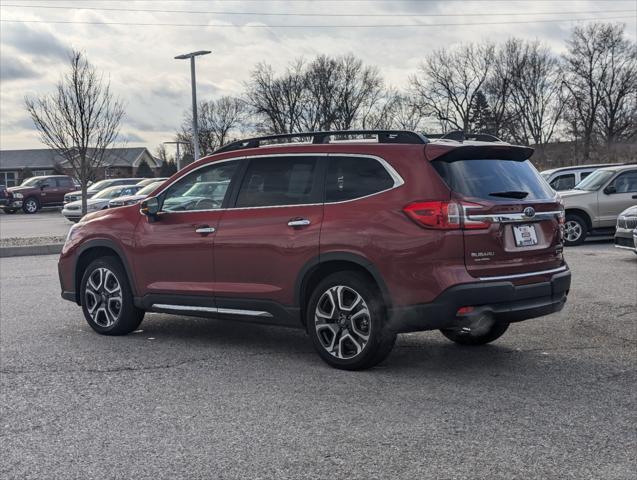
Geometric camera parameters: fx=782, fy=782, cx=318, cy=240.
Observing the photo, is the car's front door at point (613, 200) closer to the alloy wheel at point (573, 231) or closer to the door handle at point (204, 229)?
the alloy wheel at point (573, 231)

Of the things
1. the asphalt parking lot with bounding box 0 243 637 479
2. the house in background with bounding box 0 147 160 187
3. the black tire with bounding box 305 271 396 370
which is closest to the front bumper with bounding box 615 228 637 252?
the asphalt parking lot with bounding box 0 243 637 479

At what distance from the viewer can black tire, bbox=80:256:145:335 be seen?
729cm

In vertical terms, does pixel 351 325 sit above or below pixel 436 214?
below

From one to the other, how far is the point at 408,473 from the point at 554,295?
8.27 feet

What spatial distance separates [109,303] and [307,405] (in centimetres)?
309

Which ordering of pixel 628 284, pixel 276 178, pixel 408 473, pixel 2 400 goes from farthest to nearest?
pixel 628 284 → pixel 276 178 → pixel 2 400 → pixel 408 473

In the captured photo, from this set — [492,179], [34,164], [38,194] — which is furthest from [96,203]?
[34,164]

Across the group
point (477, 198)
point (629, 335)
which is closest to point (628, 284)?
point (629, 335)

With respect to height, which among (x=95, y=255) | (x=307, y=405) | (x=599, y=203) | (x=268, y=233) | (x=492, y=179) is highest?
(x=492, y=179)

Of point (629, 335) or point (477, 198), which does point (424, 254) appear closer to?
point (477, 198)

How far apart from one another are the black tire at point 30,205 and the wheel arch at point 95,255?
35617 mm

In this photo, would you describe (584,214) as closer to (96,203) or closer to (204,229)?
(204,229)

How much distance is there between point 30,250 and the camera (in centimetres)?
1734

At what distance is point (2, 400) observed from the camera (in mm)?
5203
